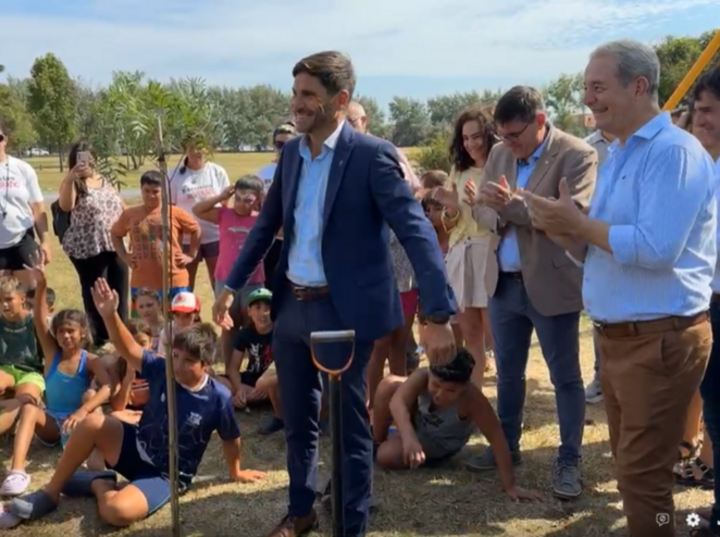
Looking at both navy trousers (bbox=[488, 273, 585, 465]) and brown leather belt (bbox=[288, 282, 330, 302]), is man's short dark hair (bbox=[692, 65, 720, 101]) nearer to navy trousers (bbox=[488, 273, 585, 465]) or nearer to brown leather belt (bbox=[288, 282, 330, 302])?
navy trousers (bbox=[488, 273, 585, 465])

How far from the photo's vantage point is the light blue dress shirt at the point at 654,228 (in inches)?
88.2

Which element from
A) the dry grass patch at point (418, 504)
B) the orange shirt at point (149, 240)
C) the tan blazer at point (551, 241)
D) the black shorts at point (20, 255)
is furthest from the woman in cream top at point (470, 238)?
the black shorts at point (20, 255)

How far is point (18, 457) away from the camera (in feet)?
12.3

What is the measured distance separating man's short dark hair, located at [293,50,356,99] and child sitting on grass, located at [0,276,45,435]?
2887 mm

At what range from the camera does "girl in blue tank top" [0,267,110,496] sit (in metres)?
4.06

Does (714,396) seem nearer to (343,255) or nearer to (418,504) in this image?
(418,504)

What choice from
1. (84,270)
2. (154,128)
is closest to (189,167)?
(84,270)

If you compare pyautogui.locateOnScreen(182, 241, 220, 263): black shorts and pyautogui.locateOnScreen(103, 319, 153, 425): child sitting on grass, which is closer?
pyautogui.locateOnScreen(103, 319, 153, 425): child sitting on grass

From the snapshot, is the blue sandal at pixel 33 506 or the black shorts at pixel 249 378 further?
the black shorts at pixel 249 378

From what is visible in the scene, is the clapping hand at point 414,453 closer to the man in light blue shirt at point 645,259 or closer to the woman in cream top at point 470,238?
the man in light blue shirt at point 645,259

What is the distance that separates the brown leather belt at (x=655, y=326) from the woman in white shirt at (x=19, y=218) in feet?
13.5

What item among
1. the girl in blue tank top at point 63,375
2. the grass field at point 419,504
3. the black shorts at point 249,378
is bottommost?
the grass field at point 419,504

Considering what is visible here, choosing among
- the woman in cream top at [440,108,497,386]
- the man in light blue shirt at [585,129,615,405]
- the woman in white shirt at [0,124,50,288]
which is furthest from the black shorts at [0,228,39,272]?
the man in light blue shirt at [585,129,615,405]

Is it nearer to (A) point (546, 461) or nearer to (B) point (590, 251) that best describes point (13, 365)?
(A) point (546, 461)
